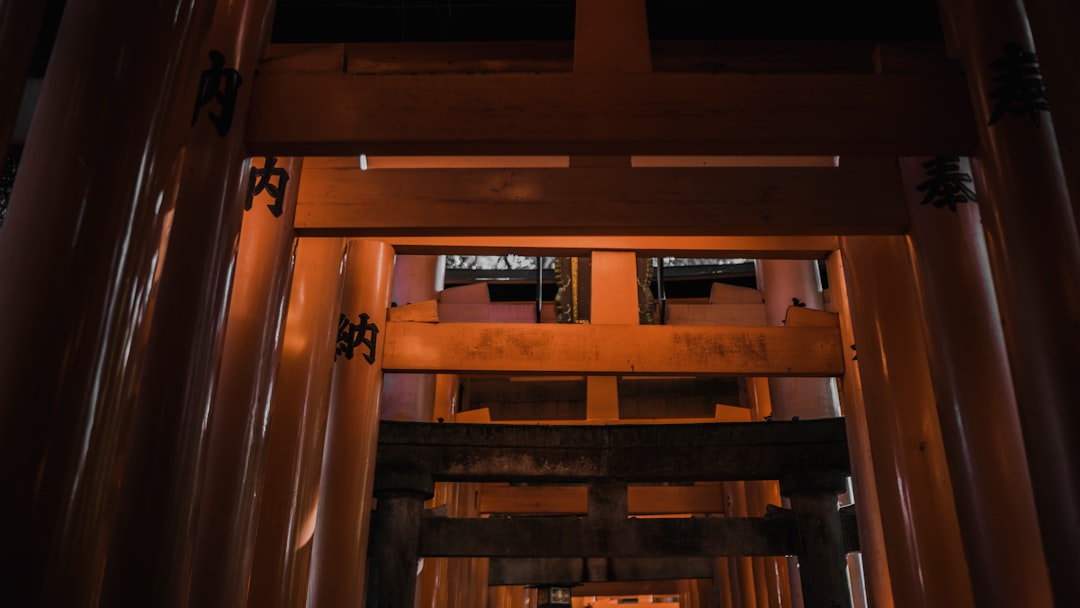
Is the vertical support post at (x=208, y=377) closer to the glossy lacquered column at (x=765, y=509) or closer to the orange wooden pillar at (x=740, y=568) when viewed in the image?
the glossy lacquered column at (x=765, y=509)

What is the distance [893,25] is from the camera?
493 cm

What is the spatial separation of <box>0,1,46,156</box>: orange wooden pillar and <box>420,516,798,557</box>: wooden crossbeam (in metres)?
4.71

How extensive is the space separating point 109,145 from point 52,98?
23cm

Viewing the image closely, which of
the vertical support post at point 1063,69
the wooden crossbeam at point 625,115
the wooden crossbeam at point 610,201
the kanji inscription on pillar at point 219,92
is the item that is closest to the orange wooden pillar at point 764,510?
the wooden crossbeam at point 610,201

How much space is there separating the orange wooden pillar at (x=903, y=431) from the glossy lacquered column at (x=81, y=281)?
3303 mm

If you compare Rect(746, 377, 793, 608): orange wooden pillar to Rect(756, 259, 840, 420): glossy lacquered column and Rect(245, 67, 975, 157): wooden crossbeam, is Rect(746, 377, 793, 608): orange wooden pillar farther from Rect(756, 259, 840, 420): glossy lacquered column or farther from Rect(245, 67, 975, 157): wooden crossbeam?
Rect(245, 67, 975, 157): wooden crossbeam

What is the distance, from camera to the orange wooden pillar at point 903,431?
3.97 metres

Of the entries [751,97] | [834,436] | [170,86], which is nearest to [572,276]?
[834,436]

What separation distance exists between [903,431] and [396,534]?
3802mm

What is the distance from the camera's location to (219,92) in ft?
10.6

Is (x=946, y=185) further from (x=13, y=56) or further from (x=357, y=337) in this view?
(x=357, y=337)

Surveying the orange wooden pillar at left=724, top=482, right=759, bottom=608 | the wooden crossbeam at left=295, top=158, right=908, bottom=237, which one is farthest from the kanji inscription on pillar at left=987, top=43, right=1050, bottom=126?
the orange wooden pillar at left=724, top=482, right=759, bottom=608

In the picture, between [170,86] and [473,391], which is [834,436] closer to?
[170,86]

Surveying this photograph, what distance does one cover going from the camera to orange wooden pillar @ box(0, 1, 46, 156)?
96.4 inches
